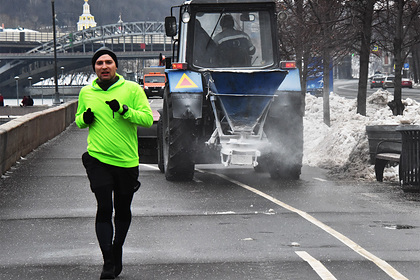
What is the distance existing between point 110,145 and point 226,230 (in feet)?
8.94

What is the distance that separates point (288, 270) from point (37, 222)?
394cm

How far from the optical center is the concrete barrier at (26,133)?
16266 mm

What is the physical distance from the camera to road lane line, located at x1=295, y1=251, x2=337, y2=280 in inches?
256

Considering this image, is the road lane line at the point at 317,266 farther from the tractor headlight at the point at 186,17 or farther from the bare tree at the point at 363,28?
the bare tree at the point at 363,28

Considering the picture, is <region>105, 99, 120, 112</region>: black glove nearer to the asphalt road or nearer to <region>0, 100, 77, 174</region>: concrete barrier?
the asphalt road

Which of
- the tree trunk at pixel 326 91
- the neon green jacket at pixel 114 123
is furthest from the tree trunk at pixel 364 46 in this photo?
the neon green jacket at pixel 114 123

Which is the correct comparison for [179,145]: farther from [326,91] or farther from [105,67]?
[326,91]

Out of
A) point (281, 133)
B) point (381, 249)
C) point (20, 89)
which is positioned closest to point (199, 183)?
point (281, 133)

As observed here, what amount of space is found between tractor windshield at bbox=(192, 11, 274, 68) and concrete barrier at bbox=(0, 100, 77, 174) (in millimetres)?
4468

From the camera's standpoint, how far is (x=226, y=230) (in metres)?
8.92

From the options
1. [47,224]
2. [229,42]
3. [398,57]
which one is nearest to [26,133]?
[229,42]

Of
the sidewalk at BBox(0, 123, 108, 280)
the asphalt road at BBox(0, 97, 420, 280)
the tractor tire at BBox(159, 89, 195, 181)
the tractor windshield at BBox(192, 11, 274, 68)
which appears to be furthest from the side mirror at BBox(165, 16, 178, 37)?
the sidewalk at BBox(0, 123, 108, 280)

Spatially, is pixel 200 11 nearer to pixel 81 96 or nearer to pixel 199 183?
pixel 199 183

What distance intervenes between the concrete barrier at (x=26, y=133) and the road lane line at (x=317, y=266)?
30.3 ft
